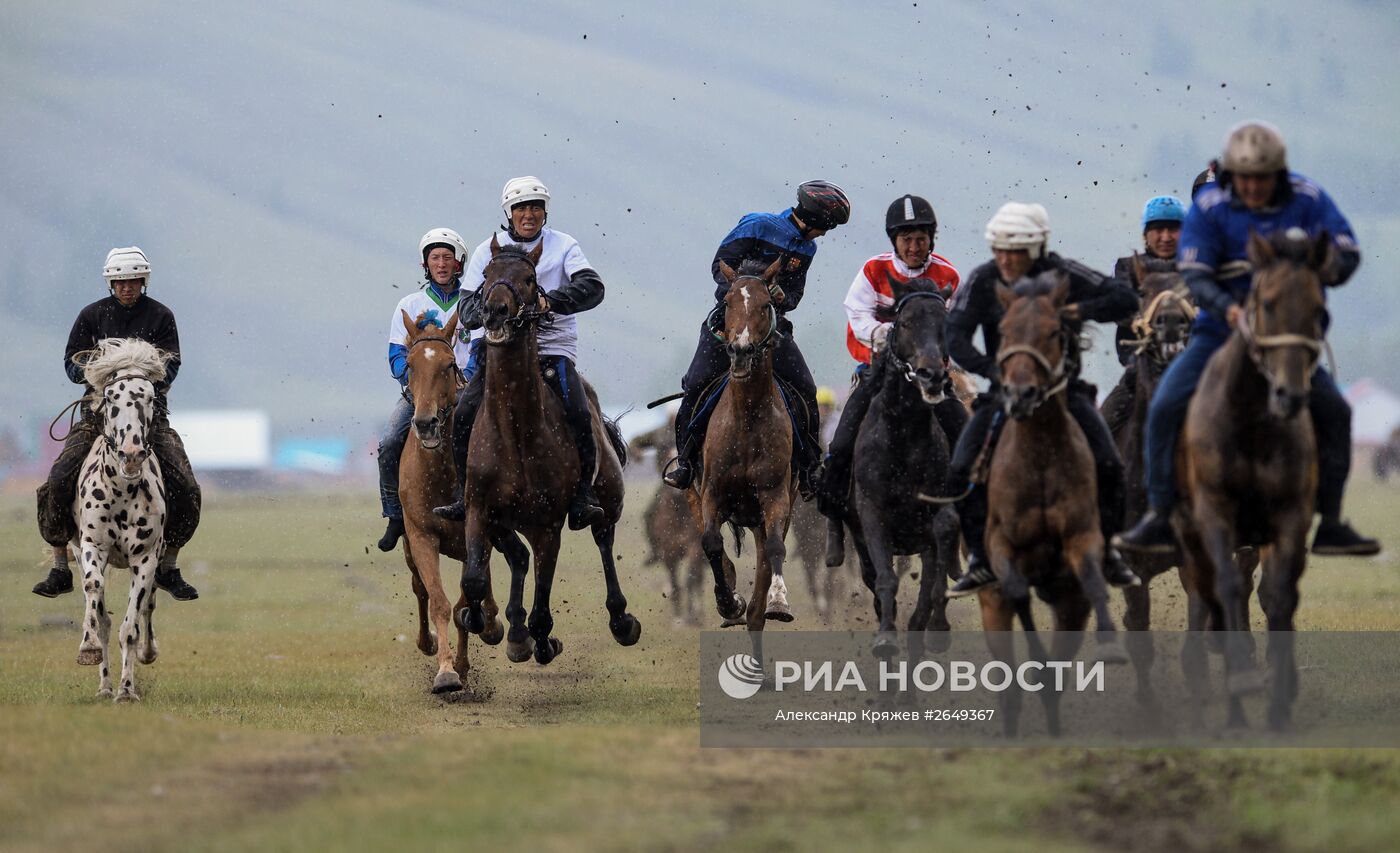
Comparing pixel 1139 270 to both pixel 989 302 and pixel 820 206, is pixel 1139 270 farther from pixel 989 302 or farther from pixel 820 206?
pixel 820 206

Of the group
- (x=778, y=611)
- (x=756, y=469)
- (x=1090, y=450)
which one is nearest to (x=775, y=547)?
(x=778, y=611)

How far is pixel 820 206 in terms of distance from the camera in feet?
55.3

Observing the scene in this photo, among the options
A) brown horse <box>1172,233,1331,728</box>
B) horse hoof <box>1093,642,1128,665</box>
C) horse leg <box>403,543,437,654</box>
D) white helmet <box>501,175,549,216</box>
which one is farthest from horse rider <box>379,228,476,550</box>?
brown horse <box>1172,233,1331,728</box>

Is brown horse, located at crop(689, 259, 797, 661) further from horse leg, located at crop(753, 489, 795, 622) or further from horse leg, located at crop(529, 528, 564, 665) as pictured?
horse leg, located at crop(529, 528, 564, 665)

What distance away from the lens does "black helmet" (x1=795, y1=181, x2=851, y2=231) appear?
16844 mm

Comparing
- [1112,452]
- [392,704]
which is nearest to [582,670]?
[392,704]

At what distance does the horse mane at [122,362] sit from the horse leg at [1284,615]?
9290 millimetres

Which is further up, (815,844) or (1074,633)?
(1074,633)

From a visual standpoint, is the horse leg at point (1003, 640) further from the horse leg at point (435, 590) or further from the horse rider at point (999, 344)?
the horse leg at point (435, 590)

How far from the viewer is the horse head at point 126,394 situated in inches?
603

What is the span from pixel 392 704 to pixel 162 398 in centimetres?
325

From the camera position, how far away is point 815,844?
27.3ft

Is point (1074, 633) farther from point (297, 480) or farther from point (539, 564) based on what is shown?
point (297, 480)

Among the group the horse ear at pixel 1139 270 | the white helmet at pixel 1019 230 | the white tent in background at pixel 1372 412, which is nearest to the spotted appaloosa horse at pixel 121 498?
the white helmet at pixel 1019 230
